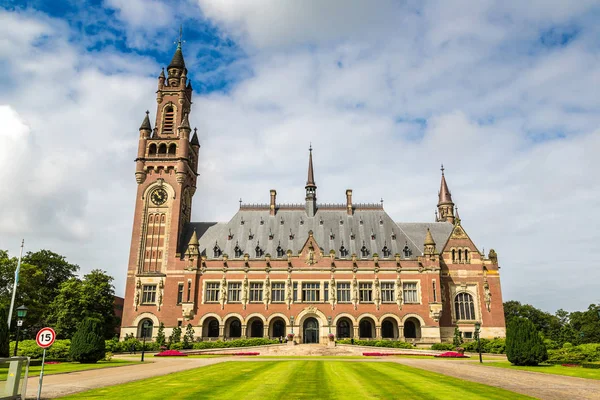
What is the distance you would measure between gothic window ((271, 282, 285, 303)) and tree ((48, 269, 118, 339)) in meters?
22.2

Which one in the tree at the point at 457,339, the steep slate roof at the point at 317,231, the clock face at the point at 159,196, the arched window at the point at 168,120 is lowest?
the tree at the point at 457,339

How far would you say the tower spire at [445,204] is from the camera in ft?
242

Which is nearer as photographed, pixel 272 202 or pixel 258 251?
pixel 258 251

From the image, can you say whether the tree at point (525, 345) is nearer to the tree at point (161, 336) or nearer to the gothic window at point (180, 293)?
the tree at point (161, 336)

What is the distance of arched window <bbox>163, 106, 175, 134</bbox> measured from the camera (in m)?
70.0

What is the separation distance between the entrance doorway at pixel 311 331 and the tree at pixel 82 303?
26.5m

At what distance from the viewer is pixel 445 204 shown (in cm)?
7469

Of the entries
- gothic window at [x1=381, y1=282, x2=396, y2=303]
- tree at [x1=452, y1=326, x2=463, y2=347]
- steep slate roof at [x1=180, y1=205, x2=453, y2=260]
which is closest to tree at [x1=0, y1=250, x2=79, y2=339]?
steep slate roof at [x1=180, y1=205, x2=453, y2=260]

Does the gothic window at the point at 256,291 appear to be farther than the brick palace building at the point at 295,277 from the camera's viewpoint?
Yes

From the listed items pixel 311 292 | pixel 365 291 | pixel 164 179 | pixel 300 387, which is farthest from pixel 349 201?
pixel 300 387

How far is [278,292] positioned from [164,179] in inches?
961

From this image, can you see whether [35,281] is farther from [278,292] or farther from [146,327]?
[278,292]

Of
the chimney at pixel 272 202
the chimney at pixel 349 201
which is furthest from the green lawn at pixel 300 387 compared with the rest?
the chimney at pixel 349 201

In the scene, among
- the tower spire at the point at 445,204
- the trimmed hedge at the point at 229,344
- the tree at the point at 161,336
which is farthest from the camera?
the tower spire at the point at 445,204
